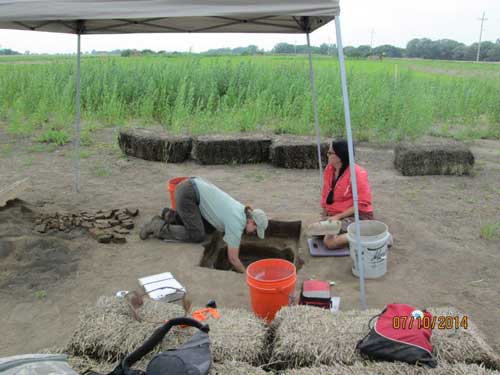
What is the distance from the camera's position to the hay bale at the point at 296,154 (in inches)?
289

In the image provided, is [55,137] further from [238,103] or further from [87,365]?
[87,365]

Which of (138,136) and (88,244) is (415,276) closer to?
(88,244)

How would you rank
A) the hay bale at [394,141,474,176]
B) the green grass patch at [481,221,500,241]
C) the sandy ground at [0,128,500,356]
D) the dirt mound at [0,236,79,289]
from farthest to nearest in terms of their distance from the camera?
1. the hay bale at [394,141,474,176]
2. the green grass patch at [481,221,500,241]
3. the dirt mound at [0,236,79,289]
4. the sandy ground at [0,128,500,356]

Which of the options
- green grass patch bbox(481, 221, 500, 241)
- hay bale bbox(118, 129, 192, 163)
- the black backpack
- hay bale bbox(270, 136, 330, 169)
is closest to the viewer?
the black backpack

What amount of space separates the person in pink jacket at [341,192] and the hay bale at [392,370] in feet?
7.23

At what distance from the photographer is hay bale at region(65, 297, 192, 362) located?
7.87 ft

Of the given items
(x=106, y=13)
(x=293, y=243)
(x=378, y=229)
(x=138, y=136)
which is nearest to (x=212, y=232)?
(x=293, y=243)

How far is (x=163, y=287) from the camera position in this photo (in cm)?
362

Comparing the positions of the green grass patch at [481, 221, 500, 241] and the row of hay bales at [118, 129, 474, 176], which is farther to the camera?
the row of hay bales at [118, 129, 474, 176]

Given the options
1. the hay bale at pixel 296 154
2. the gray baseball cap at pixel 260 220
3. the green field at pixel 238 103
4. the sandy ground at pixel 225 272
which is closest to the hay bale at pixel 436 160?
the sandy ground at pixel 225 272

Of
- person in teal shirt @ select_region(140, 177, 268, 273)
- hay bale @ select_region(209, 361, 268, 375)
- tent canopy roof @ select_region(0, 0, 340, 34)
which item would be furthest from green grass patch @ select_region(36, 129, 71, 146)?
hay bale @ select_region(209, 361, 268, 375)

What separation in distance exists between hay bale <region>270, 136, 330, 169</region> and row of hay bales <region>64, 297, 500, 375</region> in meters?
4.82

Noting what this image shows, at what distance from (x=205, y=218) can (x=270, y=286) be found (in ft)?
5.48

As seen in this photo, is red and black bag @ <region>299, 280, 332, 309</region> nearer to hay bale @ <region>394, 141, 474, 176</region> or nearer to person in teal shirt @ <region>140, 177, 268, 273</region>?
person in teal shirt @ <region>140, 177, 268, 273</region>
